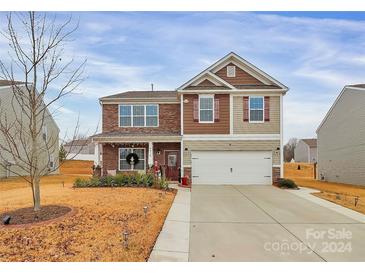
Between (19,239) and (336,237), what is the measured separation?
676 cm

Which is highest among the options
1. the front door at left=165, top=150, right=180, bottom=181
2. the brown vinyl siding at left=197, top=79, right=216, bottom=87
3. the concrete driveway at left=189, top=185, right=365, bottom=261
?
the brown vinyl siding at left=197, top=79, right=216, bottom=87

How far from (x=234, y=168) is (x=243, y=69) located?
5.66 meters

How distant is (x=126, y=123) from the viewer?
20922 millimetres

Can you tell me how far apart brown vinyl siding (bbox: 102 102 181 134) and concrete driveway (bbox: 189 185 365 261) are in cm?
896

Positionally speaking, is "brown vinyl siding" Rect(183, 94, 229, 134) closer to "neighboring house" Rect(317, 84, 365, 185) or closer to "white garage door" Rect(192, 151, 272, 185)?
"white garage door" Rect(192, 151, 272, 185)

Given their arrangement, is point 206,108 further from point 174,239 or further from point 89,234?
point 89,234

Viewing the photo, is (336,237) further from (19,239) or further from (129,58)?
(129,58)

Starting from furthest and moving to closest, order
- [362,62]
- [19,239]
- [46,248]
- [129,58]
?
1. [362,62]
2. [129,58]
3. [19,239]
4. [46,248]

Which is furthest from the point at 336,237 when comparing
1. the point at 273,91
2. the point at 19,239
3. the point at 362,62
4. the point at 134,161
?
the point at 134,161

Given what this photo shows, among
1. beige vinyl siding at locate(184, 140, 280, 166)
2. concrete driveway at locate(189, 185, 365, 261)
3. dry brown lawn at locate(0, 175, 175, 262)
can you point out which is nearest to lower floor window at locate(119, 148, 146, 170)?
beige vinyl siding at locate(184, 140, 280, 166)

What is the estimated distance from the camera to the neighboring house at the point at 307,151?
56344 mm

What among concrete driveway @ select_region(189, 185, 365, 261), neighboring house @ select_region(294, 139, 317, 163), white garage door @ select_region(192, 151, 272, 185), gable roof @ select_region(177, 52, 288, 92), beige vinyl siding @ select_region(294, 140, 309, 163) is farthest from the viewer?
beige vinyl siding @ select_region(294, 140, 309, 163)

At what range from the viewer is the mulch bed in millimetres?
8297

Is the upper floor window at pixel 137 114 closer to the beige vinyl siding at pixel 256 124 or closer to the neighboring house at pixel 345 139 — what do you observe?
the beige vinyl siding at pixel 256 124
